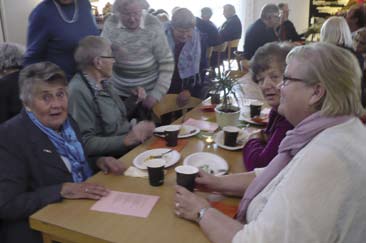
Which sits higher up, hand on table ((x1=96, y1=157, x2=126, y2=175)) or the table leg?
hand on table ((x1=96, y1=157, x2=126, y2=175))

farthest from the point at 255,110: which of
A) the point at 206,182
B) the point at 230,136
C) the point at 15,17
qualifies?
the point at 15,17

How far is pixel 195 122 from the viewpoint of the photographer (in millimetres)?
2117

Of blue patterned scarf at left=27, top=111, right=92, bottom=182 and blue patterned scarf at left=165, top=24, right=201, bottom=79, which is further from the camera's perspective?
blue patterned scarf at left=165, top=24, right=201, bottom=79

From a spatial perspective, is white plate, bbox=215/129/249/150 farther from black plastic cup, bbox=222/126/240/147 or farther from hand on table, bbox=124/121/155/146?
hand on table, bbox=124/121/155/146

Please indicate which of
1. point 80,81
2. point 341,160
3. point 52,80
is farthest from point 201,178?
point 80,81

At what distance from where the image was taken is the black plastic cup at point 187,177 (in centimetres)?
129

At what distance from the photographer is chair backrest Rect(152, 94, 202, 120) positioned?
8.51ft

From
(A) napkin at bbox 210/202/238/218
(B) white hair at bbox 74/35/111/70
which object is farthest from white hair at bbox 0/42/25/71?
(A) napkin at bbox 210/202/238/218

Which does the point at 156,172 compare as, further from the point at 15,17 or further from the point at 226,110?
the point at 15,17

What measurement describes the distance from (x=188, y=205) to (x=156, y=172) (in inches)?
9.4

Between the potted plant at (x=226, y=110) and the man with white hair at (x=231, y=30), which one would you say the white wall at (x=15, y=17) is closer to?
the man with white hair at (x=231, y=30)

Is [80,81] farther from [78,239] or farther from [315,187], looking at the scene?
[315,187]

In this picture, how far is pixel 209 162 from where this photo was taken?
158 cm

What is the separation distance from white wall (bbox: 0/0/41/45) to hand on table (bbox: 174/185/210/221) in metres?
5.03
